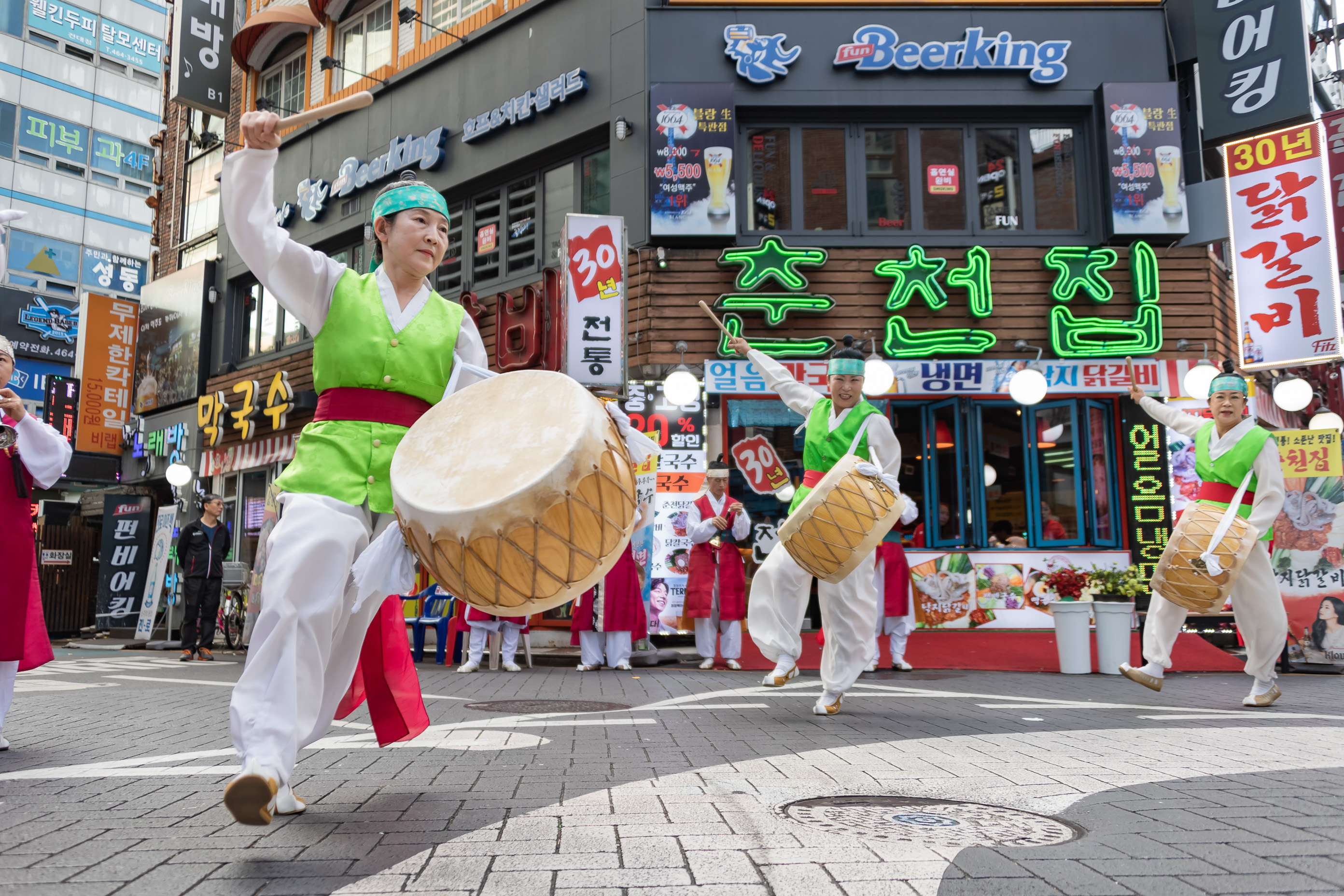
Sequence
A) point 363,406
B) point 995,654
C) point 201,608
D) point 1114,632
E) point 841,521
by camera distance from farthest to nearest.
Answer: point 201,608, point 995,654, point 1114,632, point 841,521, point 363,406

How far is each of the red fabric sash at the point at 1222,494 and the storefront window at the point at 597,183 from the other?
900 centimetres

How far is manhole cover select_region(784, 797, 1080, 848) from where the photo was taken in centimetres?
271

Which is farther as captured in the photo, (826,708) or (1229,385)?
(1229,385)

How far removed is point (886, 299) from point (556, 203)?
5.17 m

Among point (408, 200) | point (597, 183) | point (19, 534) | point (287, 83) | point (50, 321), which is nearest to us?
point (408, 200)

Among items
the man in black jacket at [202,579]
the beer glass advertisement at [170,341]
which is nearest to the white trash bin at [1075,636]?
the man in black jacket at [202,579]

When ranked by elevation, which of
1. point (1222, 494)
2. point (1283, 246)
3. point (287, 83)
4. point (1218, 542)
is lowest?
point (1218, 542)

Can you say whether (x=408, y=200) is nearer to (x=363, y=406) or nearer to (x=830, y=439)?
(x=363, y=406)

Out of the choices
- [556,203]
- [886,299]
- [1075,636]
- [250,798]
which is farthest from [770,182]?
[250,798]

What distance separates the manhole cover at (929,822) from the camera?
2705mm

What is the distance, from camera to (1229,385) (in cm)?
675

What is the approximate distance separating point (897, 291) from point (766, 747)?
9.00 meters

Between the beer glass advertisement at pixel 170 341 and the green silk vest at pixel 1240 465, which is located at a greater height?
the beer glass advertisement at pixel 170 341

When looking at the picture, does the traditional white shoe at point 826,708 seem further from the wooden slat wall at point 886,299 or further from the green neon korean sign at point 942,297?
the wooden slat wall at point 886,299
